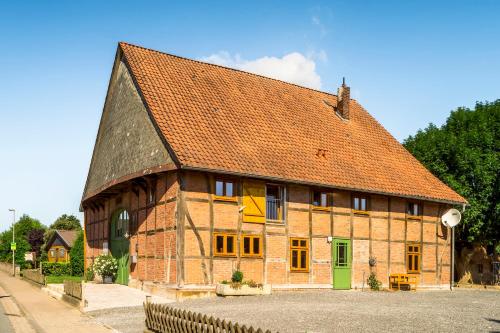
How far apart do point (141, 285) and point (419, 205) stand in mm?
13929

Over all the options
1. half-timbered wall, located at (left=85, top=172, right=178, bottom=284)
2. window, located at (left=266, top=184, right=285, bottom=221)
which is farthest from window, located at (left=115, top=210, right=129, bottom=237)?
window, located at (left=266, top=184, right=285, bottom=221)

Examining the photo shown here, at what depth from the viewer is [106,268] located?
28.4 metres

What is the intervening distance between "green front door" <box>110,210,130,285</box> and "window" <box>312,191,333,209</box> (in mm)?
8517

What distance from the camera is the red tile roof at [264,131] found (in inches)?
926

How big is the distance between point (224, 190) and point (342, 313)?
8.21 m

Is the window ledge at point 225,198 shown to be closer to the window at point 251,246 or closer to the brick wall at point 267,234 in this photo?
the brick wall at point 267,234

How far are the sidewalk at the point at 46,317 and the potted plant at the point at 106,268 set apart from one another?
2761 millimetres

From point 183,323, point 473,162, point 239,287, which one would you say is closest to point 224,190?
point 239,287

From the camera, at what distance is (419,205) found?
29656 mm

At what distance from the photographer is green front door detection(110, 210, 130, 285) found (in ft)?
90.4

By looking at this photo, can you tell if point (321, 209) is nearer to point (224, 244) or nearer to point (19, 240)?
point (224, 244)

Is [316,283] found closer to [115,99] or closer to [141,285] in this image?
[141,285]

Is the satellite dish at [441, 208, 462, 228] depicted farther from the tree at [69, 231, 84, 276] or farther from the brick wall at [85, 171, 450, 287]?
the tree at [69, 231, 84, 276]

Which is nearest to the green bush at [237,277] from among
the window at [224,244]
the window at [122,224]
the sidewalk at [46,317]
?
the window at [224,244]
